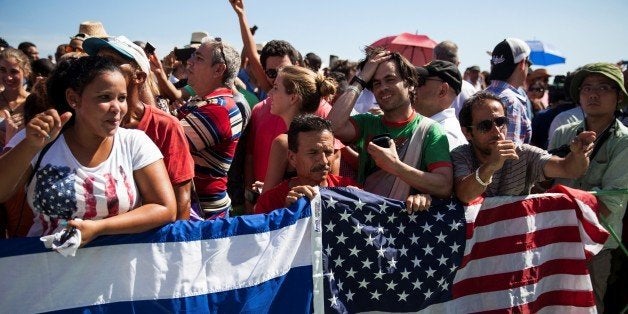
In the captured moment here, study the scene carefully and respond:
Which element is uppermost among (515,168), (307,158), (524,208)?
(307,158)

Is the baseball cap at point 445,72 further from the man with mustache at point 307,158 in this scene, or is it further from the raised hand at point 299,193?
the raised hand at point 299,193

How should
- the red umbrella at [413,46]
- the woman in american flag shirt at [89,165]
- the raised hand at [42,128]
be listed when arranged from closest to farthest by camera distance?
the raised hand at [42,128]
the woman in american flag shirt at [89,165]
the red umbrella at [413,46]

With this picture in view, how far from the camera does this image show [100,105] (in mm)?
2912

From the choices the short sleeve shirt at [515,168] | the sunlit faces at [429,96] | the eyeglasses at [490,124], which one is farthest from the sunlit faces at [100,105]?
the sunlit faces at [429,96]

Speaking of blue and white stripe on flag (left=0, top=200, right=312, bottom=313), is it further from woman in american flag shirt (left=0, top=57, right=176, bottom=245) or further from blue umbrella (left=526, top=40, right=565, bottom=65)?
blue umbrella (left=526, top=40, right=565, bottom=65)

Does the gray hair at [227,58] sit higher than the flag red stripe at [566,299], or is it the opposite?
the gray hair at [227,58]

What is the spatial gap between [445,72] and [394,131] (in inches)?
51.0

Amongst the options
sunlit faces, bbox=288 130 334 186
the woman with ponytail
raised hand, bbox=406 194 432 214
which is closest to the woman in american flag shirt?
sunlit faces, bbox=288 130 334 186

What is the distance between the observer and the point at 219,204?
4.23m

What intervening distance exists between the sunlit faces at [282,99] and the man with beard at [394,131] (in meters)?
0.48

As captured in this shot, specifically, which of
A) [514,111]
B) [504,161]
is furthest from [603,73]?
[504,161]

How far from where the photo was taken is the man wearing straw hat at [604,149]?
174 inches

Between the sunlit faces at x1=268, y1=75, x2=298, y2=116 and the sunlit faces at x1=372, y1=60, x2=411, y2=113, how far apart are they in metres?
0.68

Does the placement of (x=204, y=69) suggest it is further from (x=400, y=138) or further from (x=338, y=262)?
(x=338, y=262)
